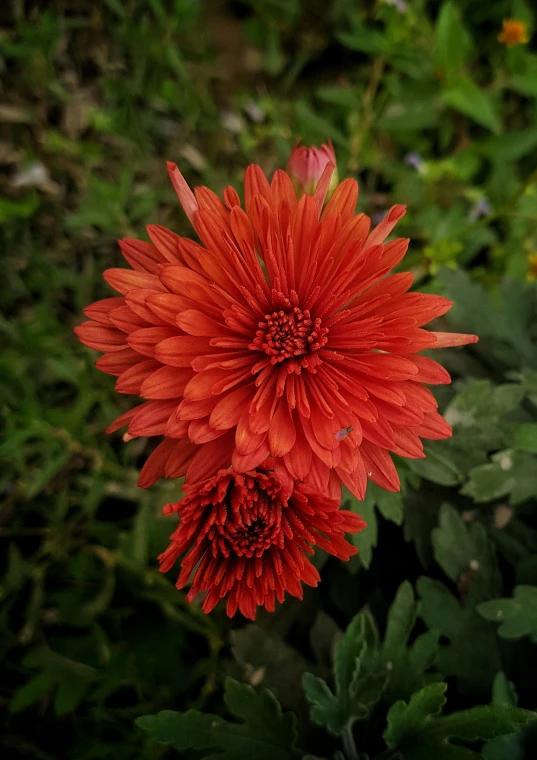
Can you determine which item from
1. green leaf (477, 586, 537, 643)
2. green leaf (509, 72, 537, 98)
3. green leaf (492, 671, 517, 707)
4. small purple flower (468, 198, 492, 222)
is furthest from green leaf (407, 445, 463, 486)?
green leaf (509, 72, 537, 98)

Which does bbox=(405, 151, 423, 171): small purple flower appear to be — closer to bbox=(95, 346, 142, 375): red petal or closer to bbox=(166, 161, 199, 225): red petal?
bbox=(166, 161, 199, 225): red petal

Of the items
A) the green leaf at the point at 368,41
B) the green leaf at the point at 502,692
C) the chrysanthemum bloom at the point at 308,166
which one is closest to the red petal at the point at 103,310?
the chrysanthemum bloom at the point at 308,166

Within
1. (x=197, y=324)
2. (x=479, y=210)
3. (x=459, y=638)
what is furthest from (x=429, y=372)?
(x=479, y=210)

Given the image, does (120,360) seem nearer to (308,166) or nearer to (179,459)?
(179,459)

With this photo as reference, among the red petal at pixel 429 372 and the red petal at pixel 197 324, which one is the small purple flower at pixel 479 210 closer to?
the red petal at pixel 429 372

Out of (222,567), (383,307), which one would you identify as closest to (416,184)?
(383,307)

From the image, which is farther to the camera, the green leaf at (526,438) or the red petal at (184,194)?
the green leaf at (526,438)
